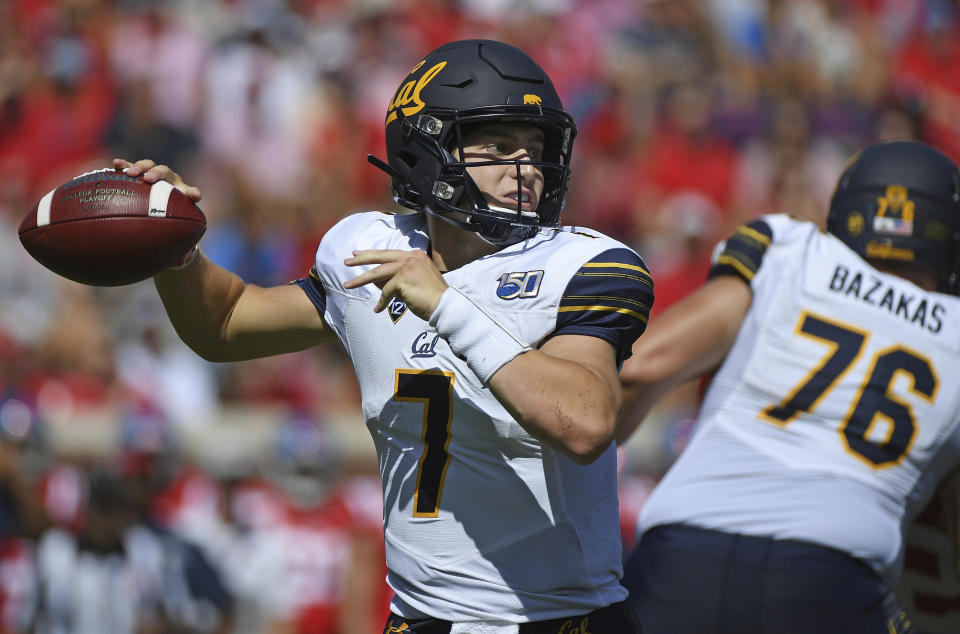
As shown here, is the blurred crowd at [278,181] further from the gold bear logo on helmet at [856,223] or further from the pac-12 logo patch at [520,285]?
the pac-12 logo patch at [520,285]

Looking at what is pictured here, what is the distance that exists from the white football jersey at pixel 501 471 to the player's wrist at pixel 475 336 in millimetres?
195

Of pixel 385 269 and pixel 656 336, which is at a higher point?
pixel 385 269

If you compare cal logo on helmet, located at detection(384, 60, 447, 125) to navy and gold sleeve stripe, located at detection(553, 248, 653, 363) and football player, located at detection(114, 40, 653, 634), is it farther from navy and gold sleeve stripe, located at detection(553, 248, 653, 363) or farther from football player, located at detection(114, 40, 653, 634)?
navy and gold sleeve stripe, located at detection(553, 248, 653, 363)

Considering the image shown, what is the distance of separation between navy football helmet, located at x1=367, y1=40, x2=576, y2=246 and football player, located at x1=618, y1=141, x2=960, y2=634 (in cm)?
85

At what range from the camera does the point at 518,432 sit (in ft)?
8.48

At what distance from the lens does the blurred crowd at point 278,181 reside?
6.10 metres

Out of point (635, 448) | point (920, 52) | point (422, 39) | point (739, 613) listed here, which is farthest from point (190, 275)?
point (920, 52)

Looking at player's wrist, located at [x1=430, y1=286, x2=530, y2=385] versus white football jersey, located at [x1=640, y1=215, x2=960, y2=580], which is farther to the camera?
white football jersey, located at [x1=640, y1=215, x2=960, y2=580]

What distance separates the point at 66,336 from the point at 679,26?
5576 millimetres

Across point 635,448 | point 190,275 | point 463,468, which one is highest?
point 190,275

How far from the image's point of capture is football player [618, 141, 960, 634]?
3.29 metres

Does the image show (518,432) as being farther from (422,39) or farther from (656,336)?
(422,39)

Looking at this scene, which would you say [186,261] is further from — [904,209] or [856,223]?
[904,209]

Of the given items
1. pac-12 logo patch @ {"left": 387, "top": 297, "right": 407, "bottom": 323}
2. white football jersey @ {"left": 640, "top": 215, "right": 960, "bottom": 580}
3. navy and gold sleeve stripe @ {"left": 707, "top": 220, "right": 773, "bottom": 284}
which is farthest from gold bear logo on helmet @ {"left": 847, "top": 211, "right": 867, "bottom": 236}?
pac-12 logo patch @ {"left": 387, "top": 297, "right": 407, "bottom": 323}
